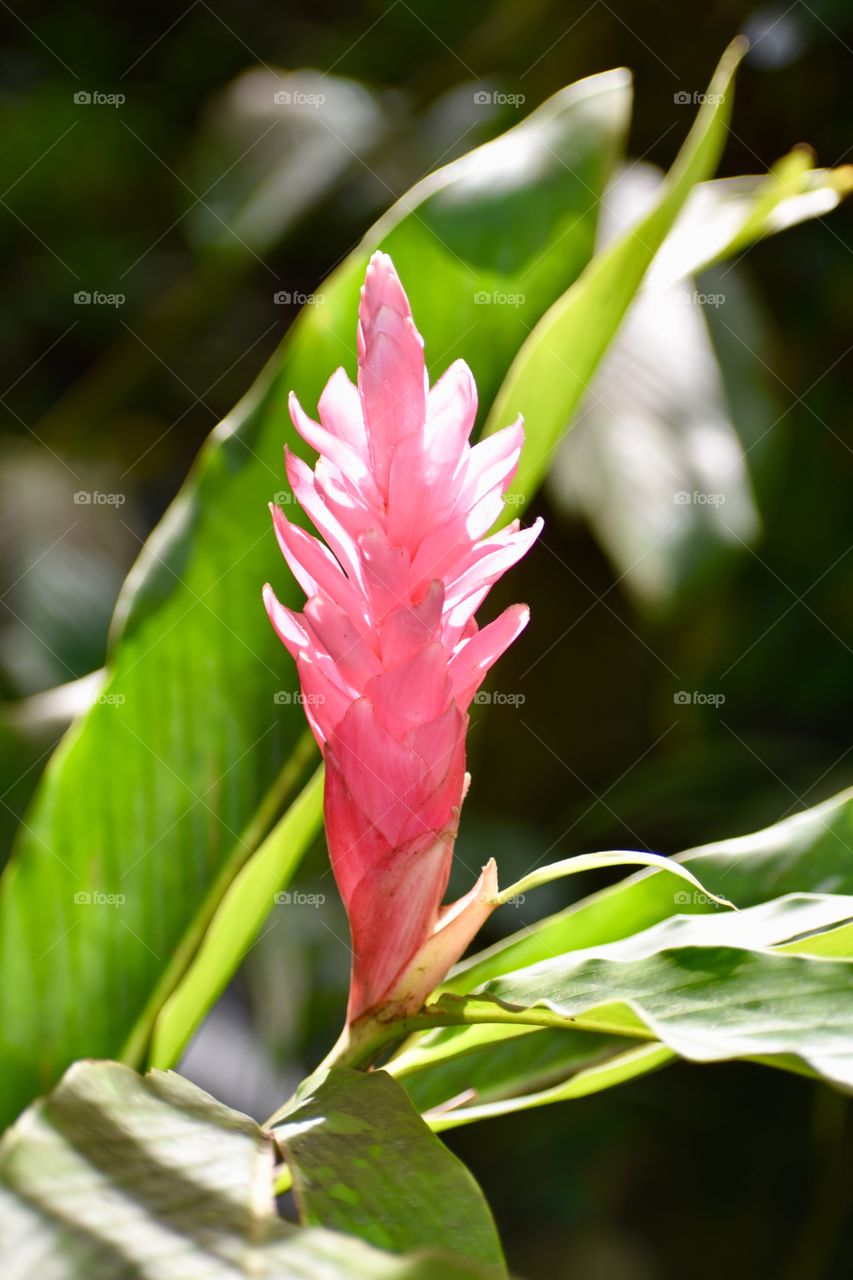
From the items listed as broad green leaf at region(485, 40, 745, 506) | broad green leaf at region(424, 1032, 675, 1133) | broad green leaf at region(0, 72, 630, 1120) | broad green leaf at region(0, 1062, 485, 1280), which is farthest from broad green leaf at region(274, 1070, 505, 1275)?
broad green leaf at region(485, 40, 745, 506)

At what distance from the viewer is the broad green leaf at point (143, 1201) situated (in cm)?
31

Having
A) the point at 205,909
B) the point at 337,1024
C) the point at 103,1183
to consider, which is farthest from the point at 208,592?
the point at 337,1024

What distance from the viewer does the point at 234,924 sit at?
0.62 metres

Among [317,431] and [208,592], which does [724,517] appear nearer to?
[208,592]

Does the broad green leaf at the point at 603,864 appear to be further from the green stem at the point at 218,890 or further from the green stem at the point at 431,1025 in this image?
the green stem at the point at 218,890

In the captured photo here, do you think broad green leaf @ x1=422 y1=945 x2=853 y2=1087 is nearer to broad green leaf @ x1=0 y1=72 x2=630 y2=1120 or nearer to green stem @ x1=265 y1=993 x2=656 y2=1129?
green stem @ x1=265 y1=993 x2=656 y2=1129

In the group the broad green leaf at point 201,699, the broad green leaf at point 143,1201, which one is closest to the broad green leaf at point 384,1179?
the broad green leaf at point 143,1201

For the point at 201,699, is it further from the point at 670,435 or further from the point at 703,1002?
the point at 670,435

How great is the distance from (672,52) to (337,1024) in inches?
52.5

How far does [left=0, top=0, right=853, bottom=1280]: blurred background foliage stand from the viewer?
57.1 inches

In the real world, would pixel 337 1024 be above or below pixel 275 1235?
below

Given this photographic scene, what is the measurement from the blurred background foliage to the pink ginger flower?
81 centimetres

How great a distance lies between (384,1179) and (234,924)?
218 millimetres

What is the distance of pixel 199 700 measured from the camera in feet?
2.32
